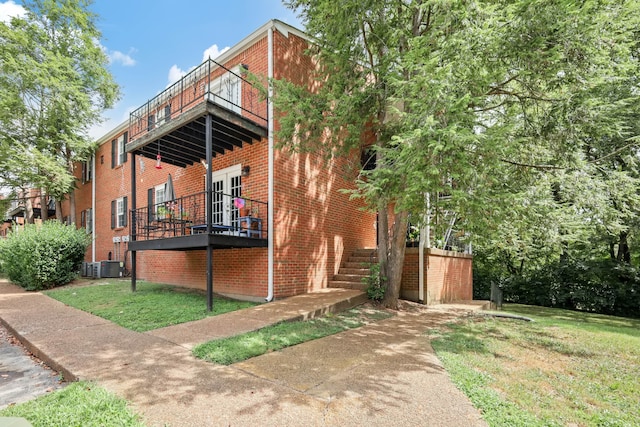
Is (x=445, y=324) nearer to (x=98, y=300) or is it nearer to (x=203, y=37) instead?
(x=98, y=300)

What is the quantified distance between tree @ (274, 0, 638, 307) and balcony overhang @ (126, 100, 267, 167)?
1209 millimetres

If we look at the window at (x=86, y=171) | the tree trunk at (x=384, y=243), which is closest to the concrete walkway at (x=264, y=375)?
the tree trunk at (x=384, y=243)

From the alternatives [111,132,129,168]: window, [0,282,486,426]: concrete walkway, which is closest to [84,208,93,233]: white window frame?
[111,132,129,168]: window

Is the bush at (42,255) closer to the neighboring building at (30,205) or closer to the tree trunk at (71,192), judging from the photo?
the tree trunk at (71,192)

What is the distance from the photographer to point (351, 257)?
36.5ft

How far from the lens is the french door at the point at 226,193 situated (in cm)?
951

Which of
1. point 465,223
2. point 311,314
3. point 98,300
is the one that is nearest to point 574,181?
point 465,223

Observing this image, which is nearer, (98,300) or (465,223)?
(465,223)

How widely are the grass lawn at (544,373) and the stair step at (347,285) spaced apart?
2.97m

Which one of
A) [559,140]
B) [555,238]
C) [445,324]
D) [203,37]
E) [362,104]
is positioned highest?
[203,37]

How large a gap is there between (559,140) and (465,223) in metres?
2.50

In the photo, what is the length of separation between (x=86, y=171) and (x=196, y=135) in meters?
13.8

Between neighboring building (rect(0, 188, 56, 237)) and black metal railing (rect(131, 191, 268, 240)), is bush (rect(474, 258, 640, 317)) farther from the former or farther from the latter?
neighboring building (rect(0, 188, 56, 237))

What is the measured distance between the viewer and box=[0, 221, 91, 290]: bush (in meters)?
11.8
